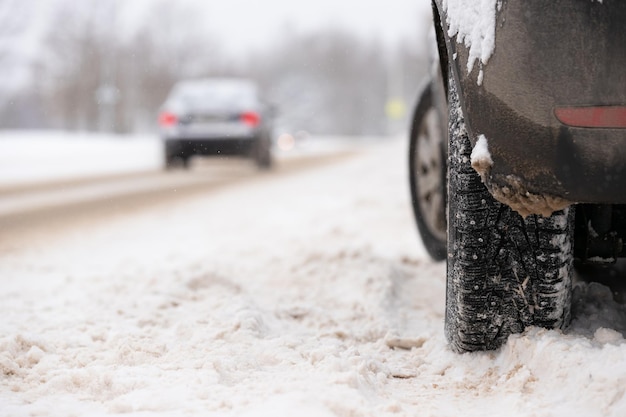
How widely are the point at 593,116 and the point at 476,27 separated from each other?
37cm

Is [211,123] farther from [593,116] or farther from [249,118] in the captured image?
[593,116]

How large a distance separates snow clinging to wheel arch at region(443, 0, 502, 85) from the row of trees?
13.3 metres

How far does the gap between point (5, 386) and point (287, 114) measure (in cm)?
7552

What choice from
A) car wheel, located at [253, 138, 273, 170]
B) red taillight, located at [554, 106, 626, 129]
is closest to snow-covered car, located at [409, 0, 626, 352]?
red taillight, located at [554, 106, 626, 129]

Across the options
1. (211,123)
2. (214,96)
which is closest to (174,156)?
(211,123)

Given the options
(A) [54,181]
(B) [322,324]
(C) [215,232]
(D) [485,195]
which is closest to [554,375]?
(D) [485,195]

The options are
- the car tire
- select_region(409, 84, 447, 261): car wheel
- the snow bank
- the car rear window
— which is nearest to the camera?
select_region(409, 84, 447, 261): car wheel

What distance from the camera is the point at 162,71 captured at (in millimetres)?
51188

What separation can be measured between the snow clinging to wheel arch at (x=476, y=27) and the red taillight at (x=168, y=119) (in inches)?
409

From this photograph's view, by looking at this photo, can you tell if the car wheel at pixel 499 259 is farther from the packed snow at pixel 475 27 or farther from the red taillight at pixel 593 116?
the red taillight at pixel 593 116

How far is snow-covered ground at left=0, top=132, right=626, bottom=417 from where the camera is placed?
1.67 meters

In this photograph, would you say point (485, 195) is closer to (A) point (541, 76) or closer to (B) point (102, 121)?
(A) point (541, 76)

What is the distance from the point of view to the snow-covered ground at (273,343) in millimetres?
1669

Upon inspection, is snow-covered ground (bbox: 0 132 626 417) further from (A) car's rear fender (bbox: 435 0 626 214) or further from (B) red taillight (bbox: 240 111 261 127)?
(B) red taillight (bbox: 240 111 261 127)
